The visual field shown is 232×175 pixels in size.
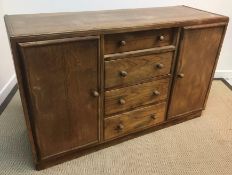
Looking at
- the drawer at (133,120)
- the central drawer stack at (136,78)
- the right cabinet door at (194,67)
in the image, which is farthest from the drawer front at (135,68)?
the drawer at (133,120)

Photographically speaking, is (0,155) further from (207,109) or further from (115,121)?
(207,109)

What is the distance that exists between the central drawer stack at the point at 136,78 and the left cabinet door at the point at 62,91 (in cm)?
9

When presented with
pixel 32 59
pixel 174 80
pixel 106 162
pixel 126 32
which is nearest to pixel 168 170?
pixel 106 162

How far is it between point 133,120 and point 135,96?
7.1 inches

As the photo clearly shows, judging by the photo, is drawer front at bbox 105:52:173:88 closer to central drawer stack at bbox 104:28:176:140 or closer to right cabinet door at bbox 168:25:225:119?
central drawer stack at bbox 104:28:176:140

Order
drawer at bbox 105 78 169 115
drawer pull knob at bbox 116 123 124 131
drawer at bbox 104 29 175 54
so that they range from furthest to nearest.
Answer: drawer pull knob at bbox 116 123 124 131
drawer at bbox 105 78 169 115
drawer at bbox 104 29 175 54

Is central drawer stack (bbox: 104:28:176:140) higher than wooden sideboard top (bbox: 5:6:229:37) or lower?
lower

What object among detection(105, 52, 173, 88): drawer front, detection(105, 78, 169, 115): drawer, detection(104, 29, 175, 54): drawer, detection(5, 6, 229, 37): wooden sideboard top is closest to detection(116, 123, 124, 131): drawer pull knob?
detection(105, 78, 169, 115): drawer

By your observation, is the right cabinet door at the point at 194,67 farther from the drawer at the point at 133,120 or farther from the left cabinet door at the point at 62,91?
the left cabinet door at the point at 62,91

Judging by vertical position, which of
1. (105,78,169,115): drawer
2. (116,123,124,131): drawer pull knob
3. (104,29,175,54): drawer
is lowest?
(116,123,124,131): drawer pull knob

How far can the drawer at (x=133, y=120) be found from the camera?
1.43m

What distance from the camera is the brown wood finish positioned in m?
1.07

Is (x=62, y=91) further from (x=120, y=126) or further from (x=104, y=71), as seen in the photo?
(x=120, y=126)

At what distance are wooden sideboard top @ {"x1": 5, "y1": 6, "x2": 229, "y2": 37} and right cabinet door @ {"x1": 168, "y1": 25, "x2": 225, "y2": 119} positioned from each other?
0.24 ft
